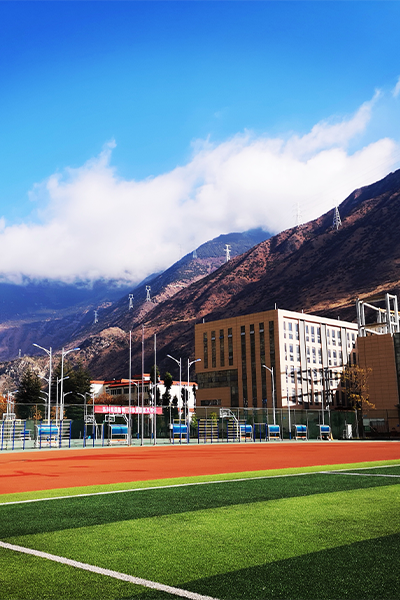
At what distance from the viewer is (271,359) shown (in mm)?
117750

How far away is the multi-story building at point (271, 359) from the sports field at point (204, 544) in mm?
104183

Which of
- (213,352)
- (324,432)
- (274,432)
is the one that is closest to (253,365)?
(213,352)

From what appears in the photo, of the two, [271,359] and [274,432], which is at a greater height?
[271,359]

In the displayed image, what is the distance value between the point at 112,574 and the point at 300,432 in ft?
197

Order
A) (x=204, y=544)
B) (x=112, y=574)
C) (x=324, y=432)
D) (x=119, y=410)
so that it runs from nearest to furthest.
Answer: (x=112, y=574) → (x=204, y=544) → (x=119, y=410) → (x=324, y=432)

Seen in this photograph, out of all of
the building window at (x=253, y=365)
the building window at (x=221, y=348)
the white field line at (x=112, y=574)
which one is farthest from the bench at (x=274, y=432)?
the building window at (x=221, y=348)

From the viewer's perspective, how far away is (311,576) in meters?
4.87

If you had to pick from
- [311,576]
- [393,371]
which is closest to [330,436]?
[393,371]

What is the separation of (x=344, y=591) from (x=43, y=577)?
2.69 meters

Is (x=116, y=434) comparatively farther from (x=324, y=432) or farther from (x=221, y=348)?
(x=221, y=348)

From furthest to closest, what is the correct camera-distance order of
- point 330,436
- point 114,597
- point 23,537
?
point 330,436
point 23,537
point 114,597

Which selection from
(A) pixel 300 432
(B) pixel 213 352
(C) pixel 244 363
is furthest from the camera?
(B) pixel 213 352

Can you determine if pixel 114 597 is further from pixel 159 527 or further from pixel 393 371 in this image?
pixel 393 371

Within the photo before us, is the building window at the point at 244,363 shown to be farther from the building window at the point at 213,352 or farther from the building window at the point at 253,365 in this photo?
the building window at the point at 213,352
